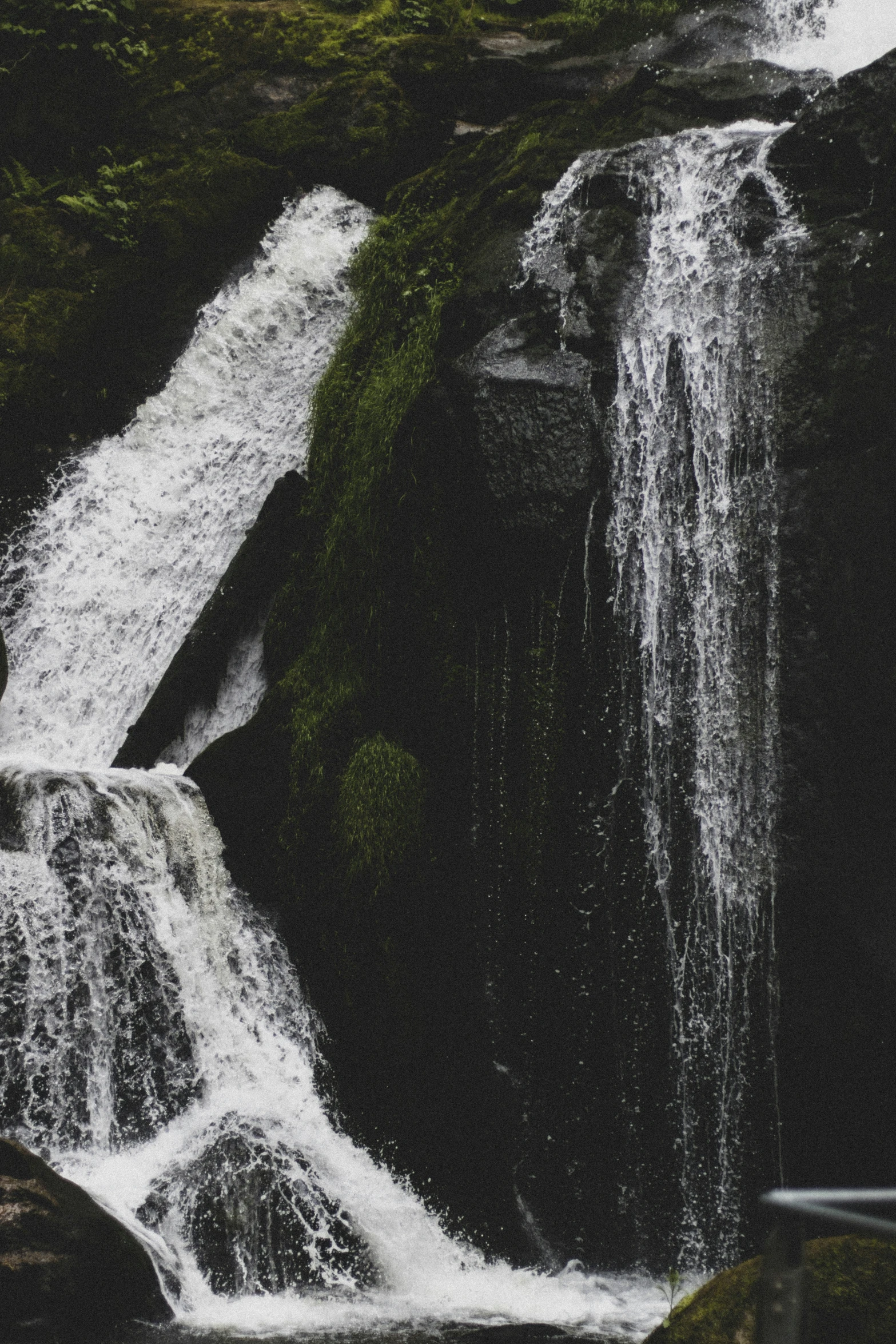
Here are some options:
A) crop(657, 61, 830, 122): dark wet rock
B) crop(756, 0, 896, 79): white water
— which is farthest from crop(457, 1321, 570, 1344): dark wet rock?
crop(756, 0, 896, 79): white water

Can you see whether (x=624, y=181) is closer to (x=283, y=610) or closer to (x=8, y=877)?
(x=283, y=610)

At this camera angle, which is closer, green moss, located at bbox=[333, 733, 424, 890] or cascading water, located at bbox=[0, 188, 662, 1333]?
cascading water, located at bbox=[0, 188, 662, 1333]

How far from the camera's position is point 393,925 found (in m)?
5.69

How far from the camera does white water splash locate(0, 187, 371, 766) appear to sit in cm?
756

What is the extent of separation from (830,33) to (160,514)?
766 centimetres

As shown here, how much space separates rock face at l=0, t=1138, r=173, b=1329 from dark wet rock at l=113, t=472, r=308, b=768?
3.44 metres

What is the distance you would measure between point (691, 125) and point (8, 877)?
22.4 ft

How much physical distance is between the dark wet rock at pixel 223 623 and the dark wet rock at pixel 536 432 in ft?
7.25

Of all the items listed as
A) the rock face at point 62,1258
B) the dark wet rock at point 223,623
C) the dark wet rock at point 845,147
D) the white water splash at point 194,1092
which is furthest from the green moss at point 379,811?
the dark wet rock at point 845,147

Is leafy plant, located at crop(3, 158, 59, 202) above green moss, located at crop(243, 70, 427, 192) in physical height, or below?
below

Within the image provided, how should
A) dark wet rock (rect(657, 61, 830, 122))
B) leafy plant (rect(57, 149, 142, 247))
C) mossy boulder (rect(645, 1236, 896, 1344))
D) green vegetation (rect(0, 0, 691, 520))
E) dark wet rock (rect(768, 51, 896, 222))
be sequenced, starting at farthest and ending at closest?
leafy plant (rect(57, 149, 142, 247)), green vegetation (rect(0, 0, 691, 520)), dark wet rock (rect(657, 61, 830, 122)), dark wet rock (rect(768, 51, 896, 222)), mossy boulder (rect(645, 1236, 896, 1344))

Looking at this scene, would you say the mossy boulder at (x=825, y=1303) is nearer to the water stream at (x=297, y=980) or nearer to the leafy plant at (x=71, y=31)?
the water stream at (x=297, y=980)

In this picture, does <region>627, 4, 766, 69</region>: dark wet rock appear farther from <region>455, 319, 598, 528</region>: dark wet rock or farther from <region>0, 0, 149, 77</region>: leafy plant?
<region>455, 319, 598, 528</region>: dark wet rock

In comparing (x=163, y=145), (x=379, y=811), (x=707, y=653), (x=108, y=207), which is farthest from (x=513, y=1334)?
(x=163, y=145)
